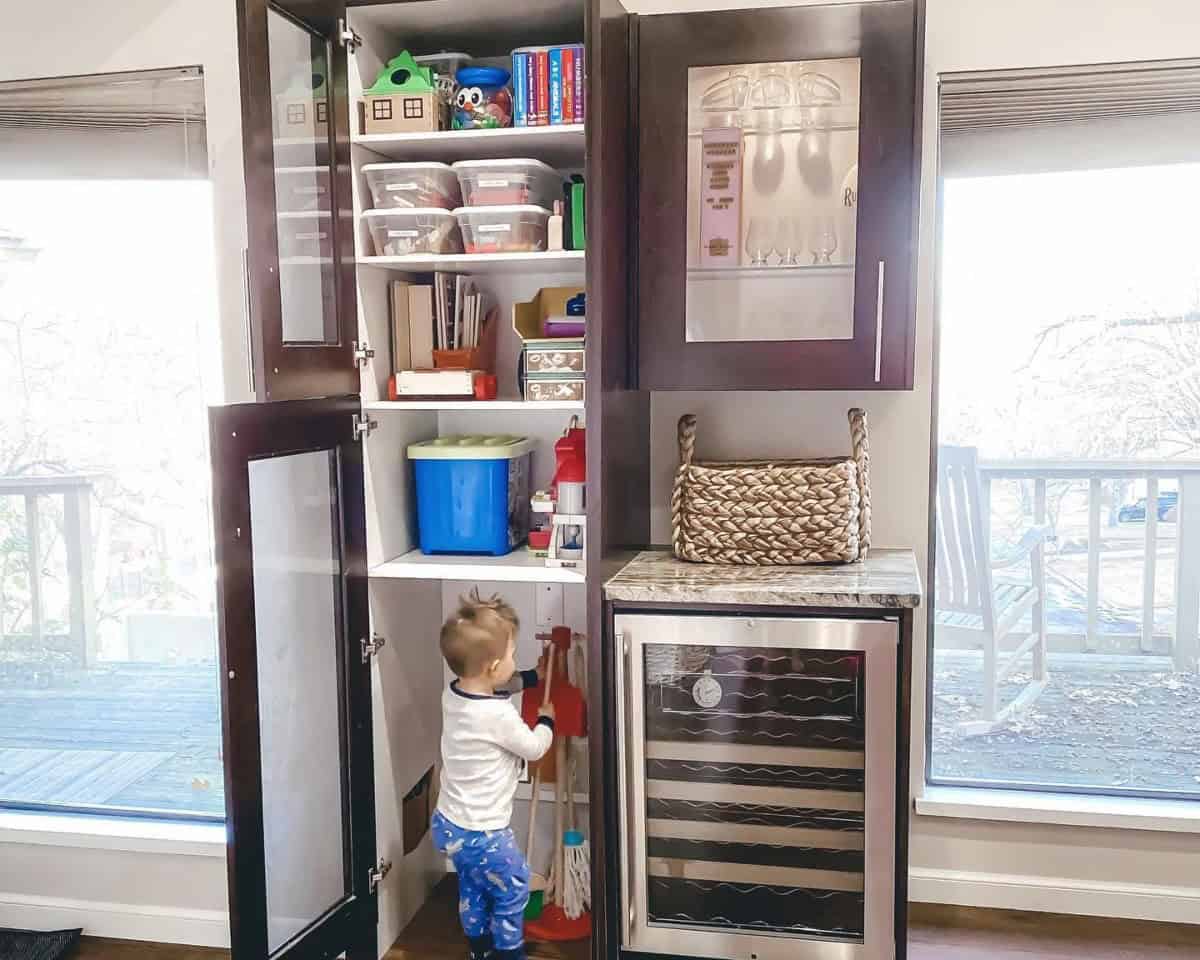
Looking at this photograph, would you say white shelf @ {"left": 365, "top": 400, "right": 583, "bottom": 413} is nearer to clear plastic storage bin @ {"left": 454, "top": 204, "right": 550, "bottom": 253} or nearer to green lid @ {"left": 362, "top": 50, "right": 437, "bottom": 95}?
clear plastic storage bin @ {"left": 454, "top": 204, "right": 550, "bottom": 253}

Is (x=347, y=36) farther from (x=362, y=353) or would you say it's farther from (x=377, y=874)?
(x=377, y=874)

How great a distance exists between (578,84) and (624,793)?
4.80 feet

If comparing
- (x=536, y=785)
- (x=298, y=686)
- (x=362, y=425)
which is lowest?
(x=536, y=785)

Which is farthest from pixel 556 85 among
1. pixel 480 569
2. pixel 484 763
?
pixel 484 763

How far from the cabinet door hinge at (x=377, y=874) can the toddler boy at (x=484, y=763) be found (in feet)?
0.62

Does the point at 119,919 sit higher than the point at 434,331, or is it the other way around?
the point at 434,331

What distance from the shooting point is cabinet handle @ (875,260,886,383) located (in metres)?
2.23

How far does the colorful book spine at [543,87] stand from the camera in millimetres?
2256

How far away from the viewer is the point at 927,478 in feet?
8.43

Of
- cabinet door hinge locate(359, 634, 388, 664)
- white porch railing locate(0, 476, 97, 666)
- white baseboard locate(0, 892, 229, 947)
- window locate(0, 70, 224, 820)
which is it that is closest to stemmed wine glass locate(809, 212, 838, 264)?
cabinet door hinge locate(359, 634, 388, 664)

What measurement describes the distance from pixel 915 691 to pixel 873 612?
653 millimetres

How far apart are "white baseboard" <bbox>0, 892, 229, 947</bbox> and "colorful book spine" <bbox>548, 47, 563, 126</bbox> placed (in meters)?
2.07

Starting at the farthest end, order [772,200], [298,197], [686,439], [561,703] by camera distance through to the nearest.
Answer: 1. [561,703]
2. [686,439]
3. [772,200]
4. [298,197]

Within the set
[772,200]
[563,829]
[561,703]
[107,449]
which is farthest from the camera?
[107,449]
